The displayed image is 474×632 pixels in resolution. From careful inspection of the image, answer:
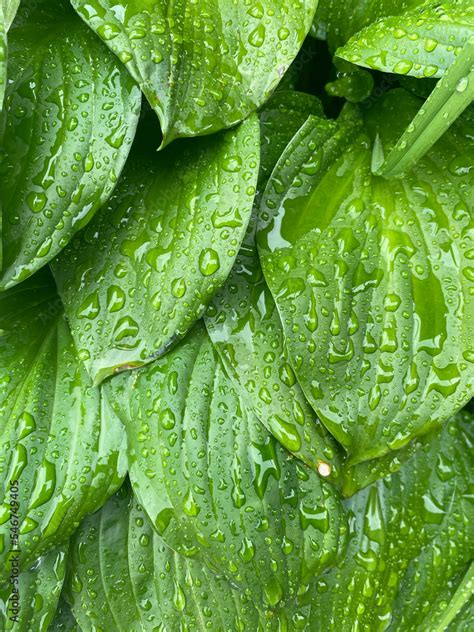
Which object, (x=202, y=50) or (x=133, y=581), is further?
(x=133, y=581)

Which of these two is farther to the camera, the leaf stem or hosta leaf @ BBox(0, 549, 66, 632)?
hosta leaf @ BBox(0, 549, 66, 632)

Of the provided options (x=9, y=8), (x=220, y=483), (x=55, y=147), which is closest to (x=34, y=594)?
(x=220, y=483)

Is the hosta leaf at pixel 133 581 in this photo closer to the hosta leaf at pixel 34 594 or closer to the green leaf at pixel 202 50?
the hosta leaf at pixel 34 594

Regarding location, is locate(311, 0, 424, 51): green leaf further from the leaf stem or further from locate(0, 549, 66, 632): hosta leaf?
locate(0, 549, 66, 632): hosta leaf

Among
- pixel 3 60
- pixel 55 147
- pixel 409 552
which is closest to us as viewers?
pixel 3 60

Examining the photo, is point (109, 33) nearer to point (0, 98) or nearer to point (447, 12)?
point (0, 98)

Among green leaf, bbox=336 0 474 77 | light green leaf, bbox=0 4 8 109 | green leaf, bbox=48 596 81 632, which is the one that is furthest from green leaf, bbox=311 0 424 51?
green leaf, bbox=48 596 81 632

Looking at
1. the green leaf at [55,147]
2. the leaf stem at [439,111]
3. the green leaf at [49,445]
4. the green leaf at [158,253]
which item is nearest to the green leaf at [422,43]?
the leaf stem at [439,111]

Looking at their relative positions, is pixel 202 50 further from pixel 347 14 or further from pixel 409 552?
pixel 409 552
